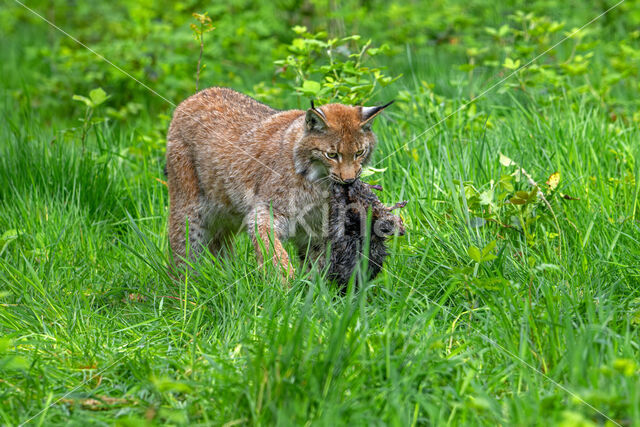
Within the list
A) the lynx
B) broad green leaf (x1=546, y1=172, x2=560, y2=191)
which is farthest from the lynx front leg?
broad green leaf (x1=546, y1=172, x2=560, y2=191)

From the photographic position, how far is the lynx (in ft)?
12.3

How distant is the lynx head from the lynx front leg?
1.07 feet

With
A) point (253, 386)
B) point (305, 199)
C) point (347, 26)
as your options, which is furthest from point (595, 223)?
point (347, 26)

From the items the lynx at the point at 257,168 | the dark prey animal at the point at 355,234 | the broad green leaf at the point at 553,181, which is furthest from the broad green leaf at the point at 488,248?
the broad green leaf at the point at 553,181

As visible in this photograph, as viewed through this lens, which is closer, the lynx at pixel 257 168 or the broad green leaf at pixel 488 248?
the broad green leaf at pixel 488 248

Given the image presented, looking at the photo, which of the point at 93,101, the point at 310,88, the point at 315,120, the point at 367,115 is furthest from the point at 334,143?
the point at 93,101

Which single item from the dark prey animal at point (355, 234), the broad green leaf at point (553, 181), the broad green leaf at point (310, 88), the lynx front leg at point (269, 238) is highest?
the broad green leaf at point (310, 88)

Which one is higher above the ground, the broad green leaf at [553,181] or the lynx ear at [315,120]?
the lynx ear at [315,120]

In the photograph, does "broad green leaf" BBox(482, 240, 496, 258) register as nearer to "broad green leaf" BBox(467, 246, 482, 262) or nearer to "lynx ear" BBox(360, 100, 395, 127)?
"broad green leaf" BBox(467, 246, 482, 262)

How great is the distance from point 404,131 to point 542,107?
1097mm

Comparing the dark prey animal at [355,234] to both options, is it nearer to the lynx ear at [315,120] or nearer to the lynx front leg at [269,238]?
the lynx front leg at [269,238]

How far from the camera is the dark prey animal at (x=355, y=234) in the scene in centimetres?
326

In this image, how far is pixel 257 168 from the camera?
4.21m

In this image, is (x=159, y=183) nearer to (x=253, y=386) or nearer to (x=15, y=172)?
(x=15, y=172)
